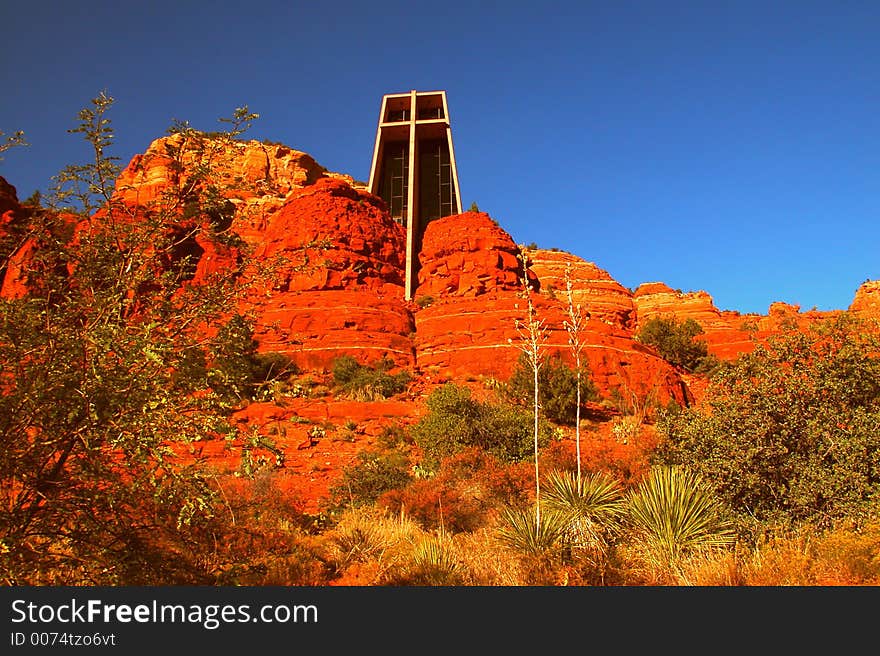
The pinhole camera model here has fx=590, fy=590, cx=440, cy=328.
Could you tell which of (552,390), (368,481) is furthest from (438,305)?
(368,481)

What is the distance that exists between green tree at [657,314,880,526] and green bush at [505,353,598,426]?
11.1 m

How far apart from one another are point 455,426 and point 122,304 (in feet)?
46.1

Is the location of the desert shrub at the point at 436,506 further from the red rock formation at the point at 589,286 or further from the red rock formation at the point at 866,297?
the red rock formation at the point at 866,297

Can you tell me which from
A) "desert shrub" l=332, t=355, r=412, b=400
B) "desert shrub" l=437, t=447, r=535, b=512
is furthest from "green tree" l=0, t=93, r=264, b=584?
"desert shrub" l=332, t=355, r=412, b=400

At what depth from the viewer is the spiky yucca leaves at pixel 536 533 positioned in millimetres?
7840

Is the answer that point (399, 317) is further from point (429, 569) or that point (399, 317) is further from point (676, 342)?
point (429, 569)

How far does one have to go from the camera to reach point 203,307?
5.90 meters

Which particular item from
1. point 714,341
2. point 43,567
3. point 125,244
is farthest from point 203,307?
point 714,341

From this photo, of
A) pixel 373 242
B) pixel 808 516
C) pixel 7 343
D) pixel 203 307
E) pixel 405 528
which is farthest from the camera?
pixel 373 242

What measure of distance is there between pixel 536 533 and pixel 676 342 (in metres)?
33.4

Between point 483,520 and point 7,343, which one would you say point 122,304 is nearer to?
point 7,343

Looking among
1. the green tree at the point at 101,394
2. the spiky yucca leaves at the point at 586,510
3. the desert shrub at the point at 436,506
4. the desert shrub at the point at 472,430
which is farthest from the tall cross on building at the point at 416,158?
the green tree at the point at 101,394

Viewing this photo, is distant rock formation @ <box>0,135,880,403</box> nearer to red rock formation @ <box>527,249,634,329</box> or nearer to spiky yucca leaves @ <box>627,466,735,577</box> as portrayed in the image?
red rock formation @ <box>527,249,634,329</box>

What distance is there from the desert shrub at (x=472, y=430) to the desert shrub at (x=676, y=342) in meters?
20.8
